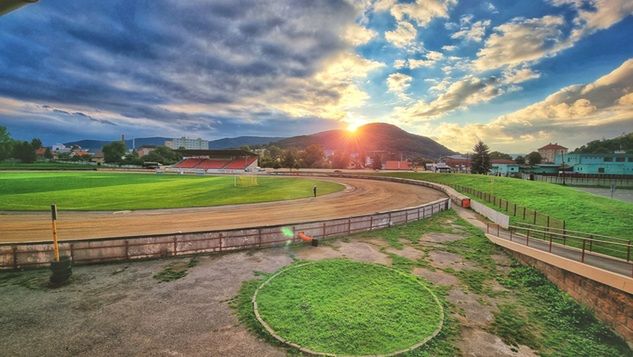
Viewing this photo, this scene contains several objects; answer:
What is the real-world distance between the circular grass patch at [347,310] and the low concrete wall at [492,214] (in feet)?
43.2

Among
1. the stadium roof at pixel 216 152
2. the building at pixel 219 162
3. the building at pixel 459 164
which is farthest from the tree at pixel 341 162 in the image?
the building at pixel 459 164

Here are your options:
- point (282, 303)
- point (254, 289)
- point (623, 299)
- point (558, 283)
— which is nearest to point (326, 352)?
point (282, 303)

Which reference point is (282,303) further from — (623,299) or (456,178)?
(456,178)

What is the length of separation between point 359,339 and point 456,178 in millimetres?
57279

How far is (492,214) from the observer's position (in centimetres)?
2467

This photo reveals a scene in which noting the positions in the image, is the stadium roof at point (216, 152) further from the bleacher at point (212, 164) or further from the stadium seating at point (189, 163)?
the stadium seating at point (189, 163)

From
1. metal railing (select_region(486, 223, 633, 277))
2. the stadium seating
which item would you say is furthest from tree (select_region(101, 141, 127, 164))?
metal railing (select_region(486, 223, 633, 277))

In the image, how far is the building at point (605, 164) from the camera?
260ft

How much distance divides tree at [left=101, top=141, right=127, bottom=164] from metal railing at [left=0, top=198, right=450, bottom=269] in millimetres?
155099

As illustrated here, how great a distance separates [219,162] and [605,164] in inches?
5103

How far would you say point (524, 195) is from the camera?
118ft

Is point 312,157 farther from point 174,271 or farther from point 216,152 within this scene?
point 174,271

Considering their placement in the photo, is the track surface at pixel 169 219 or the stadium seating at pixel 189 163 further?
the stadium seating at pixel 189 163

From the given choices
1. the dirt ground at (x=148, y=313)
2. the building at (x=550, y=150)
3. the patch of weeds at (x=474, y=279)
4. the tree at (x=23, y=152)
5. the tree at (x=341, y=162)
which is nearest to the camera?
the dirt ground at (x=148, y=313)
